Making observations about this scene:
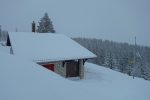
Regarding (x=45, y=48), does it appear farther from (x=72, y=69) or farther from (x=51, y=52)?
(x=72, y=69)

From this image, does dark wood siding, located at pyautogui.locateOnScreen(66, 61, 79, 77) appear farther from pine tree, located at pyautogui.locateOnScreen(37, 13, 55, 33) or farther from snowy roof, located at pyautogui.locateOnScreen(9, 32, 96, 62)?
pine tree, located at pyautogui.locateOnScreen(37, 13, 55, 33)

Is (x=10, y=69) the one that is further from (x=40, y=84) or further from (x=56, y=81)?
(x=56, y=81)

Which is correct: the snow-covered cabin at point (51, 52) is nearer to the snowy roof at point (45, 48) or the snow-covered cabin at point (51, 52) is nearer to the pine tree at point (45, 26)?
the snowy roof at point (45, 48)

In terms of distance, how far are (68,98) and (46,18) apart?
41.2 m

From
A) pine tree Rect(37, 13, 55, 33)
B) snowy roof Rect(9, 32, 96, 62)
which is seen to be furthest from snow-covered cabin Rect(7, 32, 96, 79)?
pine tree Rect(37, 13, 55, 33)

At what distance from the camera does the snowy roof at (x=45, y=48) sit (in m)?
18.5

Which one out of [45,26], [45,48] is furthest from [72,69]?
[45,26]

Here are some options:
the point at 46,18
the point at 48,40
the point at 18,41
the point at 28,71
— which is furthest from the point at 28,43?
the point at 46,18

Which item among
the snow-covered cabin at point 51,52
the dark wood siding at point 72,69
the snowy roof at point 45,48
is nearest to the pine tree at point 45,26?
the snowy roof at point 45,48

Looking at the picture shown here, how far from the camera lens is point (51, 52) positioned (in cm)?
1967

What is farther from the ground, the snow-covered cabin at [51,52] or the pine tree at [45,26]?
the pine tree at [45,26]

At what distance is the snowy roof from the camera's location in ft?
60.6

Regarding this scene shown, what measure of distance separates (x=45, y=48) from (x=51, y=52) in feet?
3.30

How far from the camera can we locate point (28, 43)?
66.9 ft
